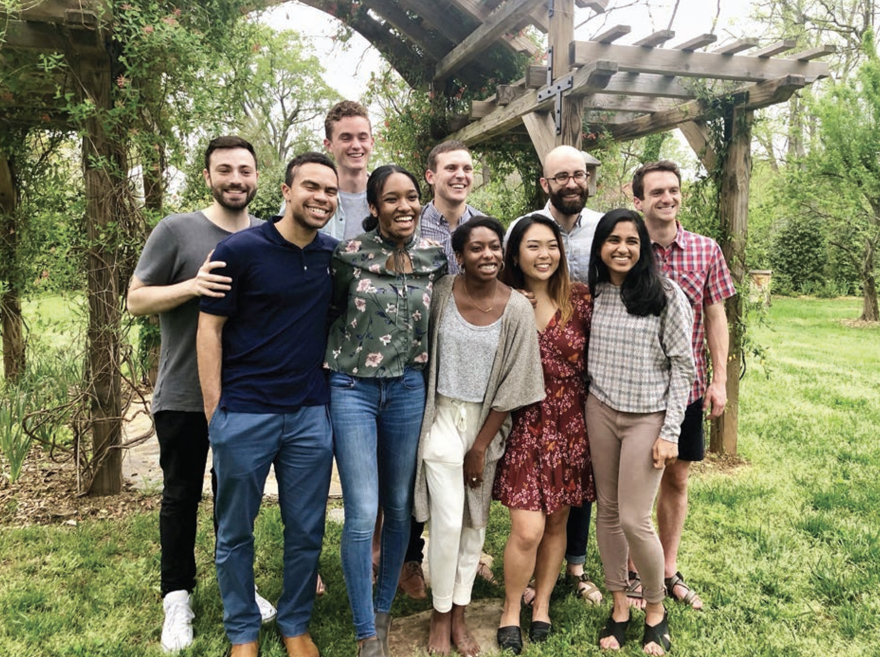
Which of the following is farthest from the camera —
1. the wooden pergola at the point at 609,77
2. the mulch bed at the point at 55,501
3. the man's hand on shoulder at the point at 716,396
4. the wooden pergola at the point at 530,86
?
the wooden pergola at the point at 609,77

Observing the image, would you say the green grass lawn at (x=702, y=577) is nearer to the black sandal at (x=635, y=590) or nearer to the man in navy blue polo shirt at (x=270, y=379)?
the black sandal at (x=635, y=590)

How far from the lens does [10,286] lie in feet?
14.0

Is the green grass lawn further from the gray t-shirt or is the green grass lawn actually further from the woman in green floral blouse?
the gray t-shirt

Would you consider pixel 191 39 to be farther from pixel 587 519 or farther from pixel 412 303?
pixel 587 519

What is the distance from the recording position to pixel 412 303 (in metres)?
2.29

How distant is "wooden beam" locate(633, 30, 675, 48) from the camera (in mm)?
3693

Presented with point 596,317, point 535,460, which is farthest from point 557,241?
point 535,460

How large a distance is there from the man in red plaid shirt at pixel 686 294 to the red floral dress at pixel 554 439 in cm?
58

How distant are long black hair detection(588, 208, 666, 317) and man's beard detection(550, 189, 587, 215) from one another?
40 cm

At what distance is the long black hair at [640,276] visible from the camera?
2.38 meters

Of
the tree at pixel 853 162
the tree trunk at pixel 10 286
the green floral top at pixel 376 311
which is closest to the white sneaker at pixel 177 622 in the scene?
the green floral top at pixel 376 311

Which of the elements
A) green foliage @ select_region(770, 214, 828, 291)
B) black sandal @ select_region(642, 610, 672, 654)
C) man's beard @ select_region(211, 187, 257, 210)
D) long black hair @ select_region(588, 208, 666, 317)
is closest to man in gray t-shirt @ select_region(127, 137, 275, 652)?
man's beard @ select_region(211, 187, 257, 210)

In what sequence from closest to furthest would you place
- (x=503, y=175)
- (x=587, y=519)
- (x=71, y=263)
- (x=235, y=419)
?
(x=235, y=419)
(x=587, y=519)
(x=71, y=263)
(x=503, y=175)

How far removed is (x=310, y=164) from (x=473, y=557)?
1.71 m
